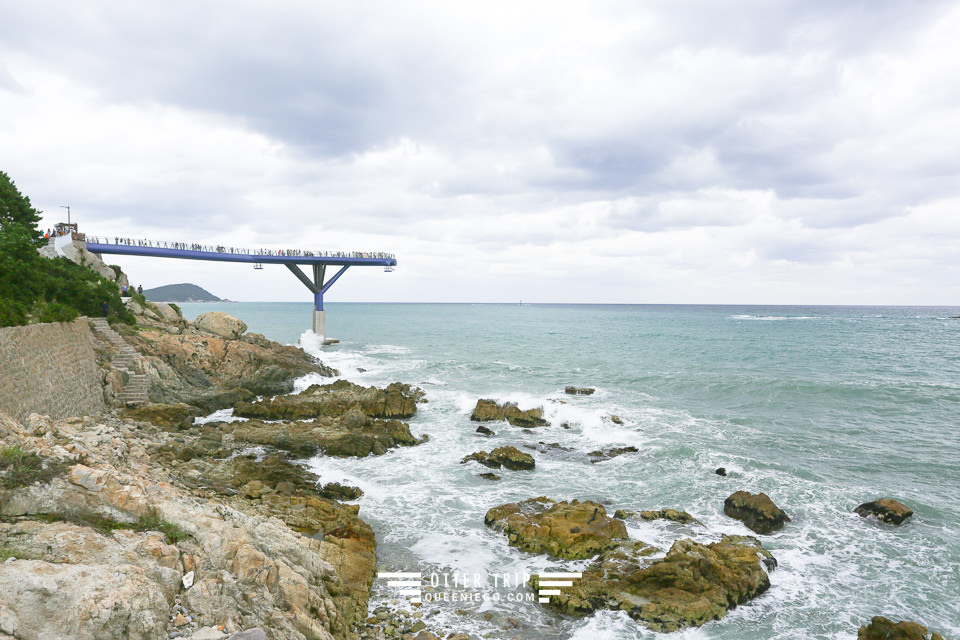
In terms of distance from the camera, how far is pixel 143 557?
→ 6832 mm

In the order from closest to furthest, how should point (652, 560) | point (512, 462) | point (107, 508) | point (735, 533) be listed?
point (107, 508) < point (652, 560) < point (735, 533) < point (512, 462)

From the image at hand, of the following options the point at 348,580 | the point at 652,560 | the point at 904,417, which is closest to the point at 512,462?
the point at 652,560

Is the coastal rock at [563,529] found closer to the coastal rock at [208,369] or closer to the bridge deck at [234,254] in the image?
the coastal rock at [208,369]

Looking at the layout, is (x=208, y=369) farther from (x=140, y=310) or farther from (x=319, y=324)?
(x=319, y=324)

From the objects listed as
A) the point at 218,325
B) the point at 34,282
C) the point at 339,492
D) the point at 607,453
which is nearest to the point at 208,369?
the point at 34,282

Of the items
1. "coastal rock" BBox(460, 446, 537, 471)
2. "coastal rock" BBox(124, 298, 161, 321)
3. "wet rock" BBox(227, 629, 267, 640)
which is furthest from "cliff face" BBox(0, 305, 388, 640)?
"coastal rock" BBox(124, 298, 161, 321)

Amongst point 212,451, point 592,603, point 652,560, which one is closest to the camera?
point 592,603

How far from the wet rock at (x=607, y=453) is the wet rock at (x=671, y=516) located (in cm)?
515

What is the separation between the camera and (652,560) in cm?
1112

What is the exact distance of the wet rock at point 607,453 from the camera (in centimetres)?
1919

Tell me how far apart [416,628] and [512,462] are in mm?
9311

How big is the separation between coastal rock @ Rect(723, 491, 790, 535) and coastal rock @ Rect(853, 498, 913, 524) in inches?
99.3

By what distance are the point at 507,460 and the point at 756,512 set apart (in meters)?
8.00

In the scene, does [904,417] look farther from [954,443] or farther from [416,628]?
[416,628]
